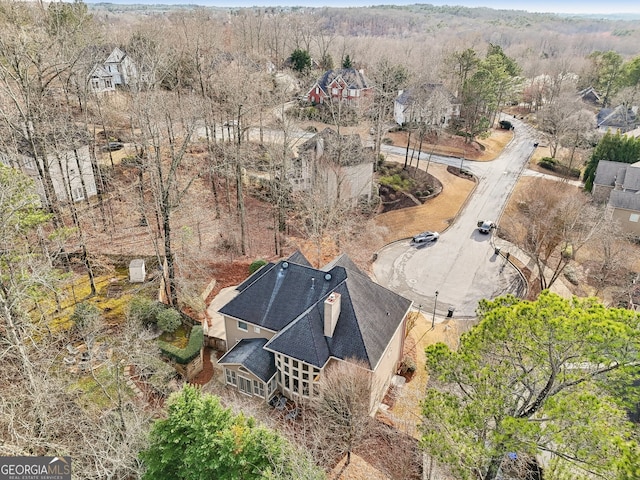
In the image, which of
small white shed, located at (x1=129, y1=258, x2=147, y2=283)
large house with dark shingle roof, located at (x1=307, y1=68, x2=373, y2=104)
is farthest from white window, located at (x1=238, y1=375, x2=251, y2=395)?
large house with dark shingle roof, located at (x1=307, y1=68, x2=373, y2=104)

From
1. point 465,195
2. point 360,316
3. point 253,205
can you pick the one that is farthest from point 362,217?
point 360,316

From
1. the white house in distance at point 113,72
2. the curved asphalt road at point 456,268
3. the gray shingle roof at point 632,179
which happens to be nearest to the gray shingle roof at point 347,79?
the white house in distance at point 113,72

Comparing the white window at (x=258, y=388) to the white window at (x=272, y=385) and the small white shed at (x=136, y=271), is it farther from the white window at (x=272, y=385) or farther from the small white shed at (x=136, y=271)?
the small white shed at (x=136, y=271)

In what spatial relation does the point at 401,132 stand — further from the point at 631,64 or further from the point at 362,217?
the point at 631,64

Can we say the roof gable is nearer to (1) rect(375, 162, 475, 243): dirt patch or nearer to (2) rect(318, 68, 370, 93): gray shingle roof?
(2) rect(318, 68, 370, 93): gray shingle roof

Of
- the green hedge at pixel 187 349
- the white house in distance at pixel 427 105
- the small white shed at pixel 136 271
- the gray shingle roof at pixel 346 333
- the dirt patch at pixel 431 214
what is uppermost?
the white house in distance at pixel 427 105
